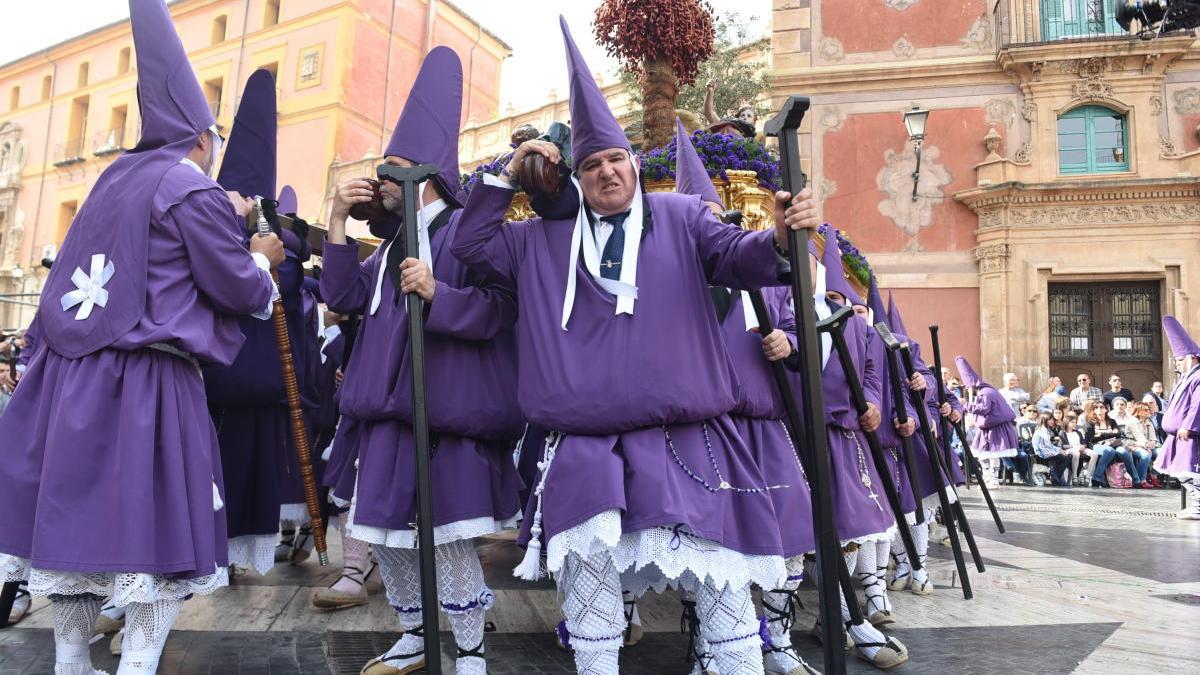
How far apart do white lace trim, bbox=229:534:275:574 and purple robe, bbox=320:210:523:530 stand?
125cm

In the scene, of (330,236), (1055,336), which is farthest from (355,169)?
(330,236)

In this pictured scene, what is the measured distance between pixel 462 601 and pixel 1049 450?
14.3 metres

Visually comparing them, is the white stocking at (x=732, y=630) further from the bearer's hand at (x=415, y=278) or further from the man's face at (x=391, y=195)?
the man's face at (x=391, y=195)

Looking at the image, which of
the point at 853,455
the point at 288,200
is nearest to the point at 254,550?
the point at 288,200

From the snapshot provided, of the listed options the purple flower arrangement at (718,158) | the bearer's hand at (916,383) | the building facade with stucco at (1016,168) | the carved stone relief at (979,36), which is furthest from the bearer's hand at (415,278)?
the carved stone relief at (979,36)

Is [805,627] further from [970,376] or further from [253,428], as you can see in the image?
[970,376]

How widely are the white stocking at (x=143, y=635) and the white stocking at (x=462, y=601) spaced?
86 centimetres

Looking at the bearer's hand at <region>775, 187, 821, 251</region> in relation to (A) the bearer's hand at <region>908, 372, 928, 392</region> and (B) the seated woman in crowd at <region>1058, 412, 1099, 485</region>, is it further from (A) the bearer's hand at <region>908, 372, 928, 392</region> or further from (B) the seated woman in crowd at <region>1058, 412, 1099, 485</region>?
(B) the seated woman in crowd at <region>1058, 412, 1099, 485</region>

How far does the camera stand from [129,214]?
8.31 ft

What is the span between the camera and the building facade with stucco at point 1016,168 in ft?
55.0

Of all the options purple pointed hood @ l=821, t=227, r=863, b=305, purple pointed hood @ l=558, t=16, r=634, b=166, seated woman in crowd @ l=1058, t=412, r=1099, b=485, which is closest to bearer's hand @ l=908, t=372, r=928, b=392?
purple pointed hood @ l=821, t=227, r=863, b=305

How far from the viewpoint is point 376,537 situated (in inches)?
108

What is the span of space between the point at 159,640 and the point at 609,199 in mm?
1991

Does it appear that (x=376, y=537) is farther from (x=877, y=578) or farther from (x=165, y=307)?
(x=877, y=578)
